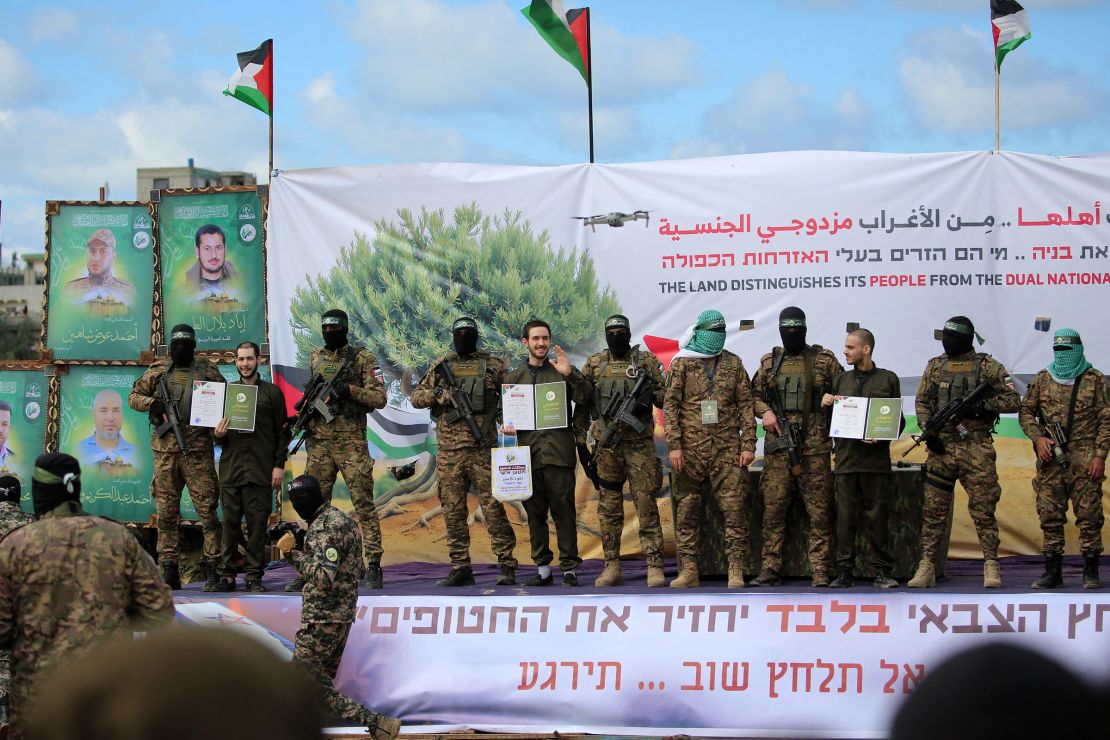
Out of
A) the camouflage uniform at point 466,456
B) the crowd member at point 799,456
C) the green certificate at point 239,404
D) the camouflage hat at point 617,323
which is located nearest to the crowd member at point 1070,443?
the crowd member at point 799,456

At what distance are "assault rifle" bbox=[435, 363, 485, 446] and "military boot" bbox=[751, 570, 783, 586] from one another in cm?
220

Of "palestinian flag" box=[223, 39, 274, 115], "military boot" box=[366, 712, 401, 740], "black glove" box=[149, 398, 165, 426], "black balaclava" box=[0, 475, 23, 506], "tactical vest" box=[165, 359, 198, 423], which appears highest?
"palestinian flag" box=[223, 39, 274, 115]

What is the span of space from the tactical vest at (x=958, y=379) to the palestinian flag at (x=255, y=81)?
616cm

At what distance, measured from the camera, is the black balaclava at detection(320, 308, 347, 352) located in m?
9.28

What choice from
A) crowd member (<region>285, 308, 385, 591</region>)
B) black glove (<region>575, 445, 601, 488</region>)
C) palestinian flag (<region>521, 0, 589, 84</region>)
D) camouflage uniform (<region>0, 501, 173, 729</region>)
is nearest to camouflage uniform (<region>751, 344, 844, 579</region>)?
black glove (<region>575, 445, 601, 488</region>)

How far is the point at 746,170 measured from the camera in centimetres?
1016

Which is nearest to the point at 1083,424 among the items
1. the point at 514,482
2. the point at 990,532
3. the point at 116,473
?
the point at 990,532

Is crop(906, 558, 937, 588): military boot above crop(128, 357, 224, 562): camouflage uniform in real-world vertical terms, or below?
below

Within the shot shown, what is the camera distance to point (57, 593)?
4.85 m

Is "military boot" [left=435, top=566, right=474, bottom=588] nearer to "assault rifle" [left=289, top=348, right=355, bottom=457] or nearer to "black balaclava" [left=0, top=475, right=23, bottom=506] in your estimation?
"assault rifle" [left=289, top=348, right=355, bottom=457]

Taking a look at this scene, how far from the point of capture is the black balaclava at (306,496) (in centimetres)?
687

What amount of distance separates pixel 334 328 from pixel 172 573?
2.22 metres

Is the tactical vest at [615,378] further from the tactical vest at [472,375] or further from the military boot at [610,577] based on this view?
the military boot at [610,577]

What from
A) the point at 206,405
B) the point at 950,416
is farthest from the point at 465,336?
the point at 950,416
